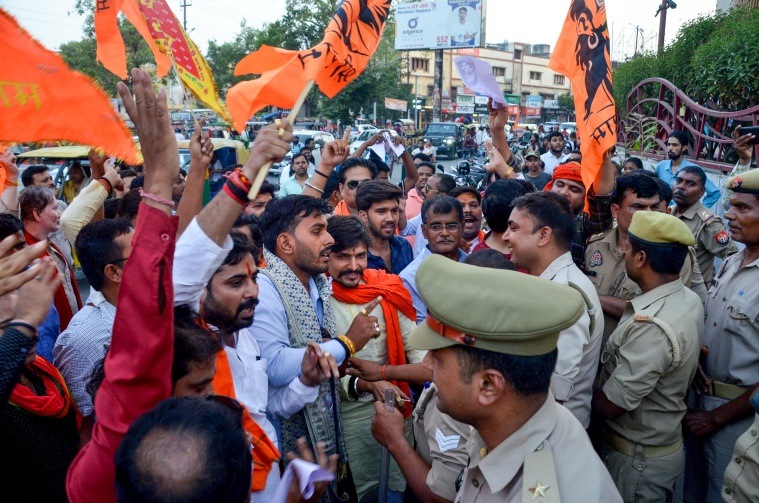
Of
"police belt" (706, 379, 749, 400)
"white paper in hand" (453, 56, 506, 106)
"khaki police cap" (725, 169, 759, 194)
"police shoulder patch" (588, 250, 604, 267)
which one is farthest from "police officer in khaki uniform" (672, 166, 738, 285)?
"police belt" (706, 379, 749, 400)

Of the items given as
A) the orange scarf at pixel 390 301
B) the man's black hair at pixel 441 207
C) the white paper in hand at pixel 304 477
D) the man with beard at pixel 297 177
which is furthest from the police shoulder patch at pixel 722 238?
the man with beard at pixel 297 177

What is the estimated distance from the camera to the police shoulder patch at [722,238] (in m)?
4.70

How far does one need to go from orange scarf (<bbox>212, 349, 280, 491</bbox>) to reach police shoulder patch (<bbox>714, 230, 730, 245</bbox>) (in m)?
4.12

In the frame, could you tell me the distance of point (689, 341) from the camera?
8.66ft

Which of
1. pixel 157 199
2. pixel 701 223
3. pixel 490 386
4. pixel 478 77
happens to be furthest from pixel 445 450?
pixel 478 77

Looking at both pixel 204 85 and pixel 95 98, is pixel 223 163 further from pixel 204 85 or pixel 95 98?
pixel 95 98

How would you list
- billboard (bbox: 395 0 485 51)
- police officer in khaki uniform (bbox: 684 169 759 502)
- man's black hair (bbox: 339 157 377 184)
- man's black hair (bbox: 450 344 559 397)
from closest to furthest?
man's black hair (bbox: 450 344 559 397) → police officer in khaki uniform (bbox: 684 169 759 502) → man's black hair (bbox: 339 157 377 184) → billboard (bbox: 395 0 485 51)

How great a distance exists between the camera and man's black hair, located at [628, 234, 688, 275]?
276 cm

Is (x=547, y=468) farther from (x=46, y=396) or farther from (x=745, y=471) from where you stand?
(x=46, y=396)

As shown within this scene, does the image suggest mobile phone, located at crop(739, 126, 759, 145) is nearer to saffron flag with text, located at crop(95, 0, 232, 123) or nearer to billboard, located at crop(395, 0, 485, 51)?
saffron flag with text, located at crop(95, 0, 232, 123)

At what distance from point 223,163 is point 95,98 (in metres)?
11.6

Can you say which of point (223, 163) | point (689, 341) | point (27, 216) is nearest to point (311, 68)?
point (689, 341)

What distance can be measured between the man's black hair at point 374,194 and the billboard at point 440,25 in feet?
94.5

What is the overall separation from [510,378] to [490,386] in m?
0.06
